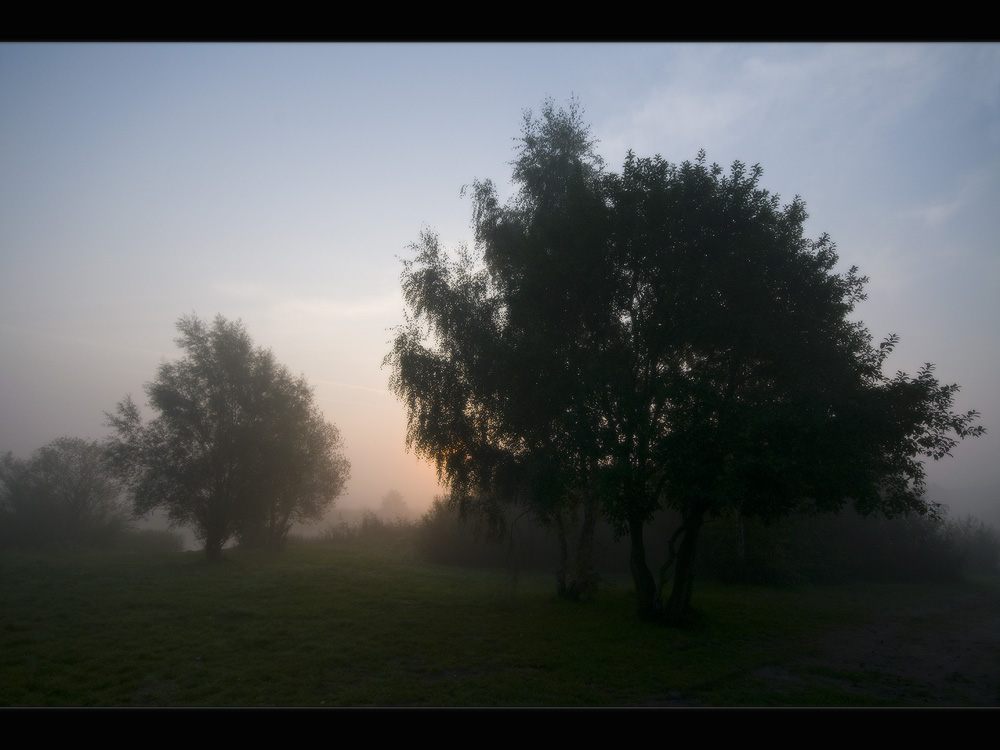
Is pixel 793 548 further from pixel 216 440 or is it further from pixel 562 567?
pixel 216 440

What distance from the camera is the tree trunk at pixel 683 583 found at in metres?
15.3

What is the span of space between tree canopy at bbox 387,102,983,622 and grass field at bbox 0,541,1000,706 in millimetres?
3085

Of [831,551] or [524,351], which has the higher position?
[524,351]

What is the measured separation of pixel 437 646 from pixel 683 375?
8525 mm

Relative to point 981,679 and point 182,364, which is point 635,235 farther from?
point 182,364

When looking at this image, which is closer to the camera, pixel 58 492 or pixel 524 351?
pixel 524 351

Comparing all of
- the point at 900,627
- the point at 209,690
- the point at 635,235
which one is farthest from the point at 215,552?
the point at 900,627

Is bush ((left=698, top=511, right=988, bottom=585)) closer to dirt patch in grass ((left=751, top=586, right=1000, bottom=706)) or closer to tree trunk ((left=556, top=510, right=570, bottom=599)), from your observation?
dirt patch in grass ((left=751, top=586, right=1000, bottom=706))

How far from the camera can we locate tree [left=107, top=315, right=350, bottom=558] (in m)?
27.3

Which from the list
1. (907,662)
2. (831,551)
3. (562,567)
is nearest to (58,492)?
(562,567)

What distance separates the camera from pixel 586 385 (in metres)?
14.6

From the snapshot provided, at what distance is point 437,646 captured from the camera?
41.1ft

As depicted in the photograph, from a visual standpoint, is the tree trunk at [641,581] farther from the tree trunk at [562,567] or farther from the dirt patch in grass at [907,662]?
the dirt patch in grass at [907,662]
